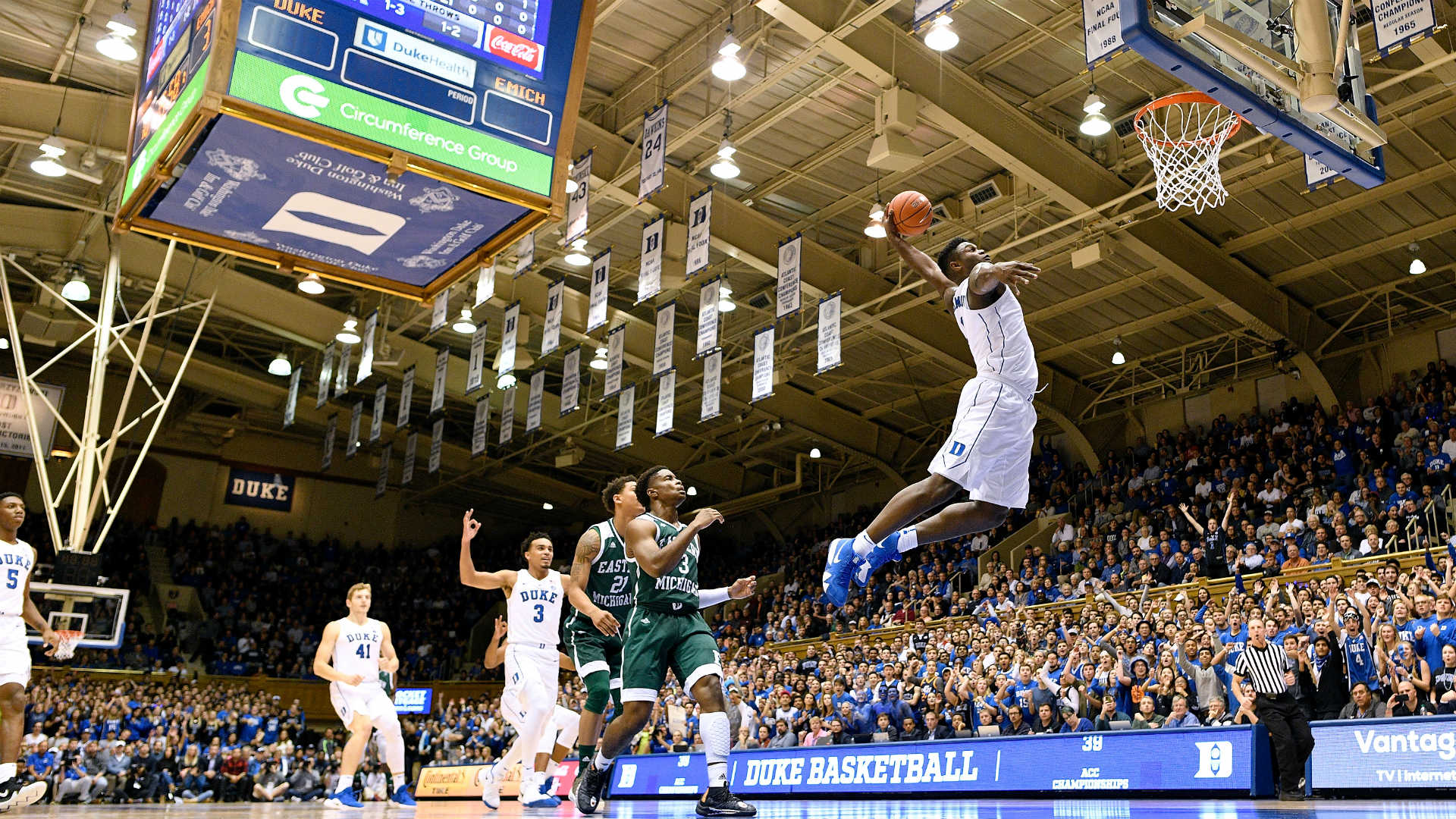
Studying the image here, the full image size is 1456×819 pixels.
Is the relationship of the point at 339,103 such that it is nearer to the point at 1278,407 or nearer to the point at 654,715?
the point at 654,715

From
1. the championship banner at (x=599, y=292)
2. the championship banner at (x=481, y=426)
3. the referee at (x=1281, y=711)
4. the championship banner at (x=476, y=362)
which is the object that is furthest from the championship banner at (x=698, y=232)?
the championship banner at (x=481, y=426)

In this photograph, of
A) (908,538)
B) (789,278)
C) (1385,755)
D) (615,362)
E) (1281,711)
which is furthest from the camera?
(615,362)

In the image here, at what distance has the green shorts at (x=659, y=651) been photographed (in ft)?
21.2

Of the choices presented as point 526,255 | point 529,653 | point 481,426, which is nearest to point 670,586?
point 529,653

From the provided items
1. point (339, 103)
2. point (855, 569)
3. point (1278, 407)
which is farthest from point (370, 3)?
point (1278, 407)

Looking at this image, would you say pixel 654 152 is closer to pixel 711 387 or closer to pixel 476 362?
pixel 711 387

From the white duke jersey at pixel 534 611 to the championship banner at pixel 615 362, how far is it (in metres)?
11.5

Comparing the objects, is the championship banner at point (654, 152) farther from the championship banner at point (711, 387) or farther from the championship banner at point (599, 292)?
the championship banner at point (711, 387)

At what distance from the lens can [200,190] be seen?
328 inches

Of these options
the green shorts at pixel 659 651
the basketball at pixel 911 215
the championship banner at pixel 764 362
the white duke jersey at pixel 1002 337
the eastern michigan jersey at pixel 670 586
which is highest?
the championship banner at pixel 764 362

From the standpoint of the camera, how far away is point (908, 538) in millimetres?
6027

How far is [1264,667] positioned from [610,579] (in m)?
6.38

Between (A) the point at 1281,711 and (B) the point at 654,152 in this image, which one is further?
(B) the point at 654,152

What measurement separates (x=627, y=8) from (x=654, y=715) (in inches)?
458
